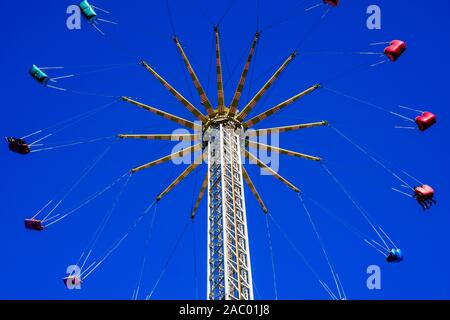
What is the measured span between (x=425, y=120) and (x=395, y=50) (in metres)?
3.34

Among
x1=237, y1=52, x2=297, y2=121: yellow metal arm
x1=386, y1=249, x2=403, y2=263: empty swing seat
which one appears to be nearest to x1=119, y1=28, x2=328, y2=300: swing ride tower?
x1=237, y1=52, x2=297, y2=121: yellow metal arm

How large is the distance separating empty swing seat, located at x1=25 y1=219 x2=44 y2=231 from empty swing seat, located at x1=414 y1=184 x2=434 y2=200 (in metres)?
15.8

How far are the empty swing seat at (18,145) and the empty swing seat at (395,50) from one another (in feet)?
53.0

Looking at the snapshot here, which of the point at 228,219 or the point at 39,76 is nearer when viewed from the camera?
the point at 228,219

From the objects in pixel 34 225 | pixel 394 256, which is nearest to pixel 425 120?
pixel 394 256

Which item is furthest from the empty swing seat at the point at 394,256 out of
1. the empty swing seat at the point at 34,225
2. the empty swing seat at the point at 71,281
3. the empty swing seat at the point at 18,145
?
the empty swing seat at the point at 18,145

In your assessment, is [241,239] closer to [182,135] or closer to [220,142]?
[220,142]

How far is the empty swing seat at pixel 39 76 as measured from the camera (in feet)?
82.2

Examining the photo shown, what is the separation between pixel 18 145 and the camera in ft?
79.7

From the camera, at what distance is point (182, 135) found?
78.7 feet

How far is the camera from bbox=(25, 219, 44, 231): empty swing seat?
24.2 metres

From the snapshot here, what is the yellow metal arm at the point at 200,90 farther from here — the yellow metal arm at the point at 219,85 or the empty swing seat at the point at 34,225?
the empty swing seat at the point at 34,225

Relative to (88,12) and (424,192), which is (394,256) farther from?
(88,12)
